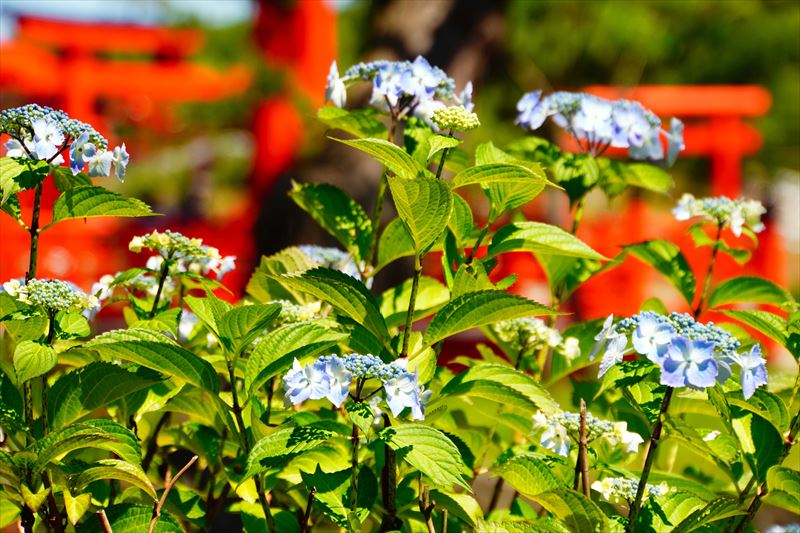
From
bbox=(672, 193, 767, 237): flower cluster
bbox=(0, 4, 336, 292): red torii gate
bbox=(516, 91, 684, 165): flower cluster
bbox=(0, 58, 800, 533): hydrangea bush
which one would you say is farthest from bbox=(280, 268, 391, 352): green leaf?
bbox=(0, 4, 336, 292): red torii gate

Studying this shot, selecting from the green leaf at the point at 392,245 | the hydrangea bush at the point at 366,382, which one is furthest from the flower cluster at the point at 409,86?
the green leaf at the point at 392,245

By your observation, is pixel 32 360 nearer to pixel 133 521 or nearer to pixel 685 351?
pixel 133 521

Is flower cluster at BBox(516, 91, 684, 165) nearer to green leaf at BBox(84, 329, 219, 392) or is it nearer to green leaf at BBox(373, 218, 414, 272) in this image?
green leaf at BBox(373, 218, 414, 272)

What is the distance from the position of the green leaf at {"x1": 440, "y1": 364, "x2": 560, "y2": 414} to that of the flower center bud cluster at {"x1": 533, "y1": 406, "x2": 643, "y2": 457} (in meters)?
0.02

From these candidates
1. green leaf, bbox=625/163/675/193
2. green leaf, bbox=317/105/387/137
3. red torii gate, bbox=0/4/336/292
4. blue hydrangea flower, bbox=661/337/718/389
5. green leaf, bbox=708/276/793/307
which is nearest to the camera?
blue hydrangea flower, bbox=661/337/718/389

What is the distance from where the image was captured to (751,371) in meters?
0.69

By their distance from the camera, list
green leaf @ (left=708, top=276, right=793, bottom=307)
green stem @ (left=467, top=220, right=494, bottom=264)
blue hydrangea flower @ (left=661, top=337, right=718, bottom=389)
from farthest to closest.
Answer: green leaf @ (left=708, top=276, right=793, bottom=307), green stem @ (left=467, top=220, right=494, bottom=264), blue hydrangea flower @ (left=661, top=337, right=718, bottom=389)

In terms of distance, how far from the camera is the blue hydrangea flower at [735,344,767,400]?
0.67 meters

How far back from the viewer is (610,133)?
40.9 inches

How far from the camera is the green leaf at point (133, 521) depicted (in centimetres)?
76

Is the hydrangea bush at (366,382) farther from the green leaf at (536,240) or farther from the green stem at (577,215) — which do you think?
the green stem at (577,215)

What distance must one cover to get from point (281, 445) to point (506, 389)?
19 centimetres

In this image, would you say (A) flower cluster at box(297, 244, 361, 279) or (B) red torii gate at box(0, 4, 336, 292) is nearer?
(A) flower cluster at box(297, 244, 361, 279)

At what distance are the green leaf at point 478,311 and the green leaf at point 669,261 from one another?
13.8 inches
